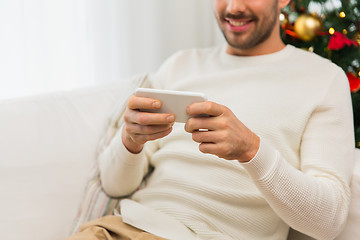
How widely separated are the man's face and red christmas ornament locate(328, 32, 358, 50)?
23cm

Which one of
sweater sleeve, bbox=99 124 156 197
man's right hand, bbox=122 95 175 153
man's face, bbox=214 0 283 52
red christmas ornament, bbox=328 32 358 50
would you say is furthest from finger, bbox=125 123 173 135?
red christmas ornament, bbox=328 32 358 50

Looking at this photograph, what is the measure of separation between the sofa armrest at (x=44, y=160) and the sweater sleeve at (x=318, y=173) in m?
0.55

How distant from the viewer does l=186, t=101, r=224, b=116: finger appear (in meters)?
0.86

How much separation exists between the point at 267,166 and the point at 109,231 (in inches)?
17.0

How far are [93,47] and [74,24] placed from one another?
11 centimetres

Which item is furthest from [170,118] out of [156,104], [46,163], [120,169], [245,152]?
[46,163]

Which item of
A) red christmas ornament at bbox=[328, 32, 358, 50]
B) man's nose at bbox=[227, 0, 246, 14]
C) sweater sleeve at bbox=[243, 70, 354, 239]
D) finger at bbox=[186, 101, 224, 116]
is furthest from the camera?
red christmas ornament at bbox=[328, 32, 358, 50]

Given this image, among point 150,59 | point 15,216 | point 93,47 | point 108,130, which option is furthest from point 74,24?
Result: point 15,216

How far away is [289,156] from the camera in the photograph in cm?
117

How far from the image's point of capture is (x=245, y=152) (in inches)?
36.4

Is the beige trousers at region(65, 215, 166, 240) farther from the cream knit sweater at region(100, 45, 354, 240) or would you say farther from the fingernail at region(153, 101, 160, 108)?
the fingernail at region(153, 101, 160, 108)

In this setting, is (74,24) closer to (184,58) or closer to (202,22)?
(184,58)

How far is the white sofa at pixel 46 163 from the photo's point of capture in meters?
1.15

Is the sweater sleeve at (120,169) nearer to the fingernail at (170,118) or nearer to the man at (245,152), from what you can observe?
the man at (245,152)
